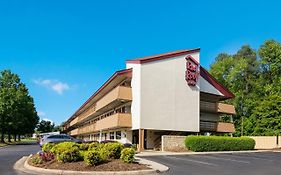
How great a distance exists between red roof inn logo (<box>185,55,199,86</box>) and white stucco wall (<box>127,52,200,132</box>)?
0.35 m

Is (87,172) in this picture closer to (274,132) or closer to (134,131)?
(134,131)

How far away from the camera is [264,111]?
4838 cm

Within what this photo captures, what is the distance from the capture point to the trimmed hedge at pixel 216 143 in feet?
113

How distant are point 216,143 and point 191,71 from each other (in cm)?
767

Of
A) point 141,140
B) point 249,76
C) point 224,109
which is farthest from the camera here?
point 249,76

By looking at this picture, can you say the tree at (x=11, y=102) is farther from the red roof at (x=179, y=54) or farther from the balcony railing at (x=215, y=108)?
the balcony railing at (x=215, y=108)

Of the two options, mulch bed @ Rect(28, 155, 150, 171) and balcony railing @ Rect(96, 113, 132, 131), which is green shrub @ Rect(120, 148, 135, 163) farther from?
balcony railing @ Rect(96, 113, 132, 131)

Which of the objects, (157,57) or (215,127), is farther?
(215,127)

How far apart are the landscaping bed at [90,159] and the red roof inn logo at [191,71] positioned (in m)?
21.0

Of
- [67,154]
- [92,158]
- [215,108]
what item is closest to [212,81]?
[215,108]

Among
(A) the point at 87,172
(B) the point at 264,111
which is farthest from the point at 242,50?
(A) the point at 87,172

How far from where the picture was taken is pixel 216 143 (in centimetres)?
3578

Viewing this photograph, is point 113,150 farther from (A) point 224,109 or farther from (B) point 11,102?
(B) point 11,102

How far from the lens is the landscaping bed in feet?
50.6
